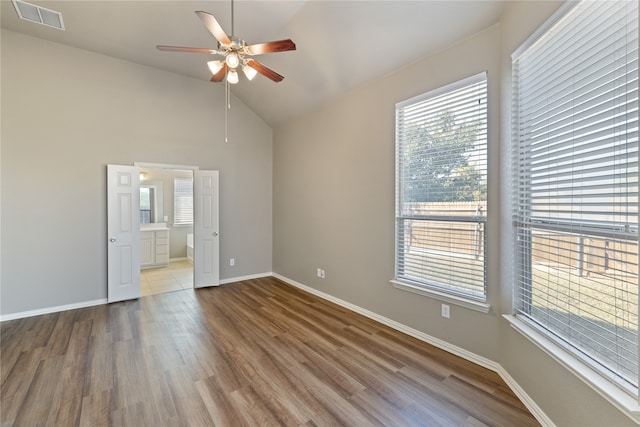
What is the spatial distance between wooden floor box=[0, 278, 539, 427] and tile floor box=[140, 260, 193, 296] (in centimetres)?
115

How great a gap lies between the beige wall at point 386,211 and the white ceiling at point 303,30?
0.22 m

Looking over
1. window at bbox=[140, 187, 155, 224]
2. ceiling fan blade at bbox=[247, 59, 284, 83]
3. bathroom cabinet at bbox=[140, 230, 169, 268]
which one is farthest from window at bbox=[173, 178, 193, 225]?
ceiling fan blade at bbox=[247, 59, 284, 83]

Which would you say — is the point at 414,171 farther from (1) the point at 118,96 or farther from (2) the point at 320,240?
(1) the point at 118,96

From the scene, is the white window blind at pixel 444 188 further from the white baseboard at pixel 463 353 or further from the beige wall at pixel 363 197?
the white baseboard at pixel 463 353

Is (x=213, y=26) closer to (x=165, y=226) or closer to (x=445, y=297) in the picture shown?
(x=445, y=297)

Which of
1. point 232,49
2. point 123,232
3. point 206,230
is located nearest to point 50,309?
point 123,232

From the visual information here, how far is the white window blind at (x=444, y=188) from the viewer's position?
2471 millimetres

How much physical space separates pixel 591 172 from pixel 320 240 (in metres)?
3.32

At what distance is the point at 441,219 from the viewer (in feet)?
9.03

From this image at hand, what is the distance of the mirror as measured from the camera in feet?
21.9

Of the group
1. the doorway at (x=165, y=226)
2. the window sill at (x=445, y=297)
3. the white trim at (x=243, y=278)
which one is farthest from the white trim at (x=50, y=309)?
the window sill at (x=445, y=297)

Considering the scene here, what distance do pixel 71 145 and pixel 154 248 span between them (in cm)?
302

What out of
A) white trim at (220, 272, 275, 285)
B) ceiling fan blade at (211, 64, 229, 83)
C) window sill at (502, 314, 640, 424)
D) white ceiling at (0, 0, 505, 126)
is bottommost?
white trim at (220, 272, 275, 285)

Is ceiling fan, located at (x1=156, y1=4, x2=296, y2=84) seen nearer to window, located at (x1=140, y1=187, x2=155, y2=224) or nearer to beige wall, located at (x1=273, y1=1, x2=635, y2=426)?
beige wall, located at (x1=273, y1=1, x2=635, y2=426)
